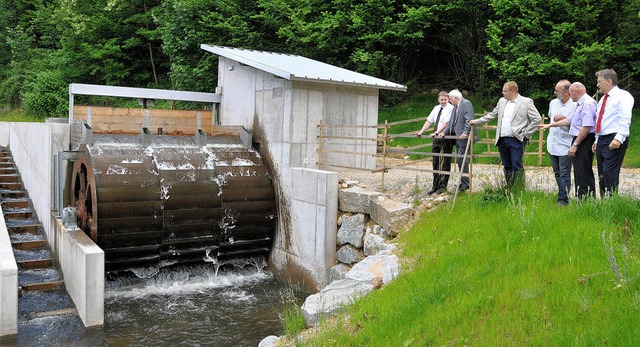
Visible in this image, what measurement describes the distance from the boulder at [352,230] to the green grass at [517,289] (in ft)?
8.52

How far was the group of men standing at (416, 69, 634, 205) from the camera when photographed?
6.67 metres

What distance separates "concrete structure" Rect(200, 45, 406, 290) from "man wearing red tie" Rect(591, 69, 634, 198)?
4463 millimetres

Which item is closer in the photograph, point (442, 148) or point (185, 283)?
point (442, 148)

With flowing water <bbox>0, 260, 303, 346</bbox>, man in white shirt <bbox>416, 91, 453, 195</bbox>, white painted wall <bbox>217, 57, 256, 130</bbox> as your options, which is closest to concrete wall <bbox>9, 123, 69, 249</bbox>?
flowing water <bbox>0, 260, 303, 346</bbox>

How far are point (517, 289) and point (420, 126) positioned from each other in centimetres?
1459

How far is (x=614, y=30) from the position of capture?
18.4 meters

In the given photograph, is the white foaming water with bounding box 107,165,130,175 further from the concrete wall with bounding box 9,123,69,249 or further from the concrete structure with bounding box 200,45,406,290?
the concrete structure with bounding box 200,45,406,290

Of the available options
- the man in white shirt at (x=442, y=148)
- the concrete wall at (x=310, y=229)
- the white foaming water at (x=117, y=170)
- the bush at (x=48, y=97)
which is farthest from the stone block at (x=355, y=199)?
the bush at (x=48, y=97)

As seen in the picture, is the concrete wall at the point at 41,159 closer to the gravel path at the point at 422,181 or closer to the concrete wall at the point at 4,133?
the concrete wall at the point at 4,133

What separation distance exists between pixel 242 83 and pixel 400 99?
1048 cm

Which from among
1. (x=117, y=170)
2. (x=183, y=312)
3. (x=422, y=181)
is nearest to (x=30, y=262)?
(x=117, y=170)

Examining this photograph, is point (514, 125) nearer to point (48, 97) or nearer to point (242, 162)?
point (242, 162)

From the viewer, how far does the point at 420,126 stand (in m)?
19.4

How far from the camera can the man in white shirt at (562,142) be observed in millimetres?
7496
